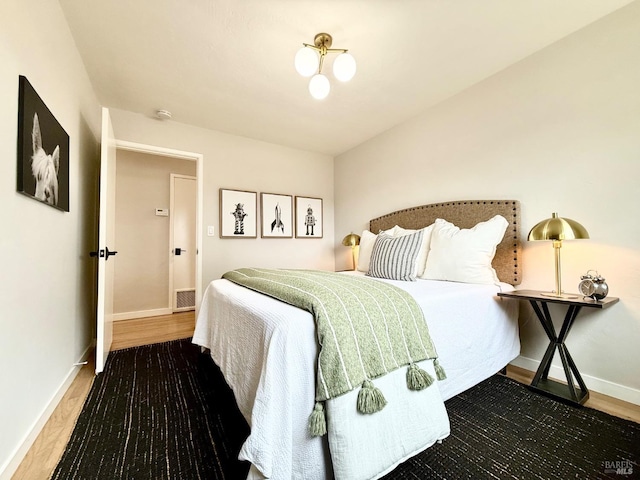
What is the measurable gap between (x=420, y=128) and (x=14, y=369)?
11.3 ft

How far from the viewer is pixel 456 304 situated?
166 cm

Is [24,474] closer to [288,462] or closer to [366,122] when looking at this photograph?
[288,462]

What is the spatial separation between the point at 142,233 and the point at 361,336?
384 centimetres

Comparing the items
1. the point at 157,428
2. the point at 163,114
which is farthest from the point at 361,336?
the point at 163,114

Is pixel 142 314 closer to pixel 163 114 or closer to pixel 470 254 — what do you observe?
pixel 163 114

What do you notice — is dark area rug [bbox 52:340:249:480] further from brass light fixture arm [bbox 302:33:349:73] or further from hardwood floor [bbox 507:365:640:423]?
brass light fixture arm [bbox 302:33:349:73]

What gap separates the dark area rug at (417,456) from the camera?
117 cm

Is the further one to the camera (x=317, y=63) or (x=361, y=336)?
(x=317, y=63)

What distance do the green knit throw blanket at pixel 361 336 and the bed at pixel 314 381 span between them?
1.6 inches

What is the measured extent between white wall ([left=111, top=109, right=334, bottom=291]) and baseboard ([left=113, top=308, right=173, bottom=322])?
131 centimetres

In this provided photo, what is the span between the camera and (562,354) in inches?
69.0

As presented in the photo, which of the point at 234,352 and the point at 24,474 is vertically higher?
the point at 234,352

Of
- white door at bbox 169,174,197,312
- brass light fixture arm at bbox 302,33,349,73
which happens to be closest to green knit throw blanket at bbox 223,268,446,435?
brass light fixture arm at bbox 302,33,349,73

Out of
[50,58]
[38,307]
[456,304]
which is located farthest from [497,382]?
[50,58]
